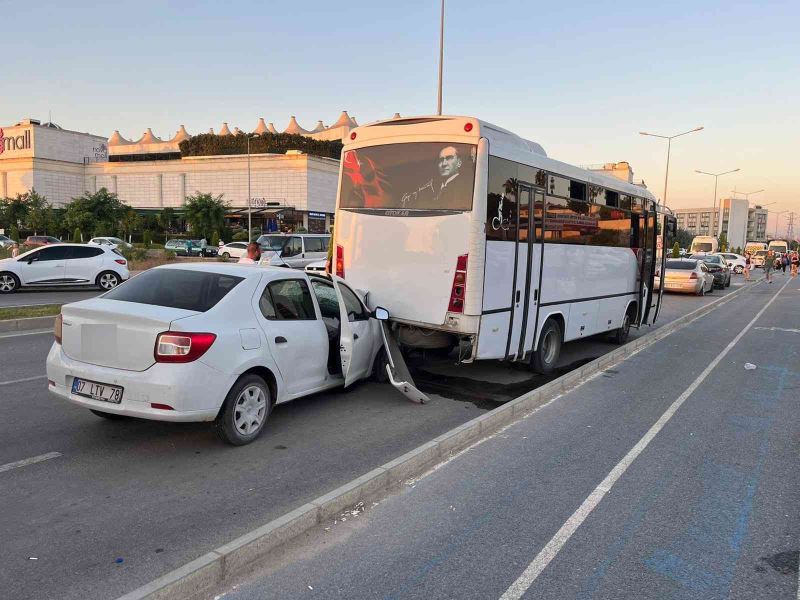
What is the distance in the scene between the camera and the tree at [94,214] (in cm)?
5066

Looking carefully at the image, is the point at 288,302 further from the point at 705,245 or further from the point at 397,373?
the point at 705,245

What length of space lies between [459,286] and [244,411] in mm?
2886

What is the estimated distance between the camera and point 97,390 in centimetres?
494

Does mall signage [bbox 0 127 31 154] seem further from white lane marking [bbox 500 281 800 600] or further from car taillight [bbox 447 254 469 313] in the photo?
white lane marking [bbox 500 281 800 600]

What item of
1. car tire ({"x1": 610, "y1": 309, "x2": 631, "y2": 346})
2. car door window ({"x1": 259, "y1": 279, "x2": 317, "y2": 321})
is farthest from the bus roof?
car tire ({"x1": 610, "y1": 309, "x2": 631, "y2": 346})

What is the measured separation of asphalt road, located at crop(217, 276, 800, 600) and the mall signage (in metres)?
97.2

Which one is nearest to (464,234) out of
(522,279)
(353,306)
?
(522,279)

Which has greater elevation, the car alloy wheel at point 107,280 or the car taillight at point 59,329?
the car taillight at point 59,329

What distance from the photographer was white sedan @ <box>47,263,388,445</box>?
4.76 meters

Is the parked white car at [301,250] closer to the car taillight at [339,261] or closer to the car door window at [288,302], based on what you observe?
the car taillight at [339,261]

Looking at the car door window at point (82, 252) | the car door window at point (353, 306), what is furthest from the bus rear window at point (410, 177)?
the car door window at point (82, 252)

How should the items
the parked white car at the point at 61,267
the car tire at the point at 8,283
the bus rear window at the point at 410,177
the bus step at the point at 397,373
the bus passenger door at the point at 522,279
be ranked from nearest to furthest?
1. the bus step at the point at 397,373
2. the bus rear window at the point at 410,177
3. the bus passenger door at the point at 522,279
4. the car tire at the point at 8,283
5. the parked white car at the point at 61,267

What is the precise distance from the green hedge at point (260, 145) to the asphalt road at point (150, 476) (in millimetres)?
70151

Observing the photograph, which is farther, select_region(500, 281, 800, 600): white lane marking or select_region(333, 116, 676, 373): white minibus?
select_region(333, 116, 676, 373): white minibus
